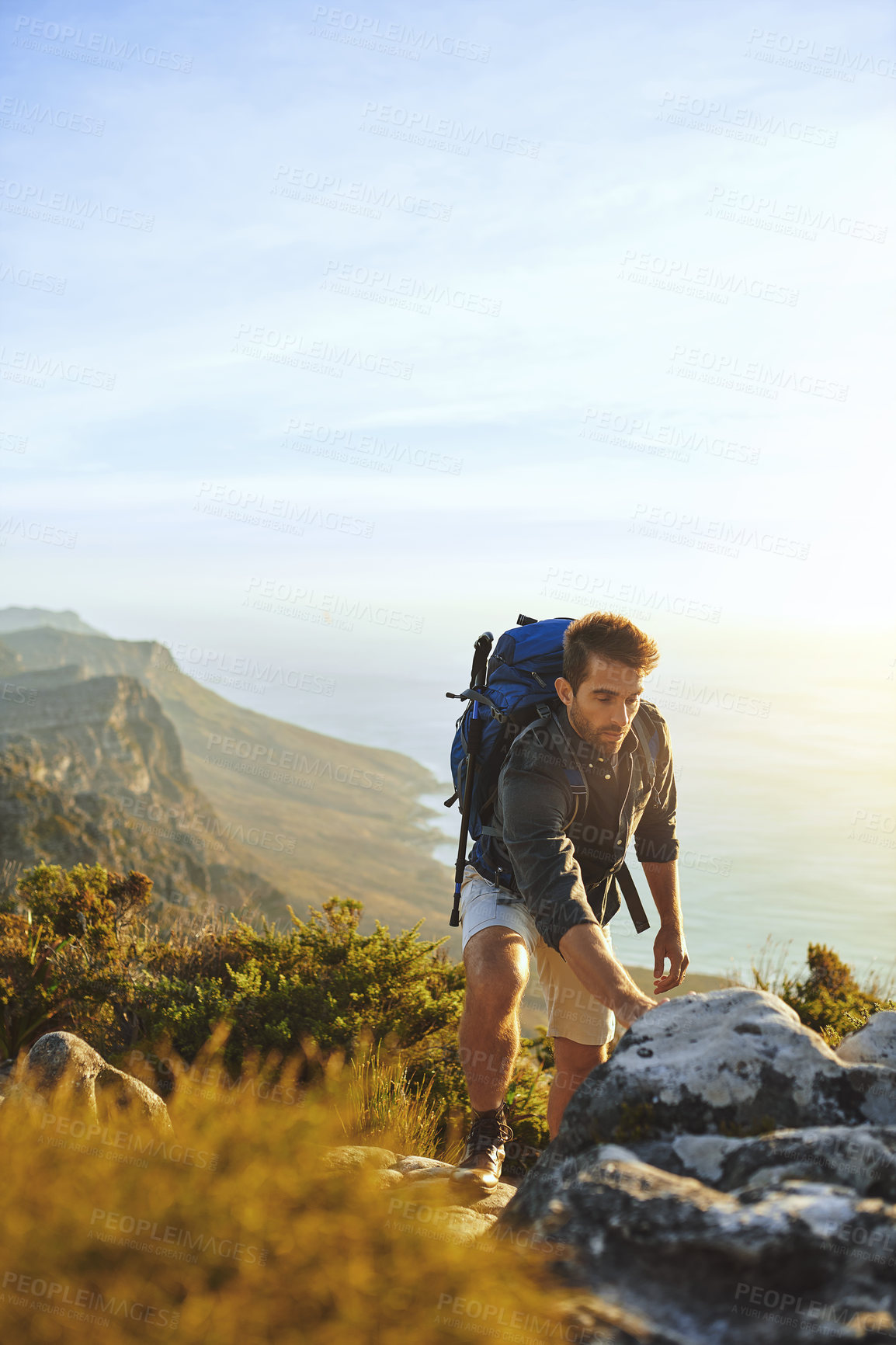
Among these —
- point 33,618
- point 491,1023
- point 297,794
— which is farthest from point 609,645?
point 33,618

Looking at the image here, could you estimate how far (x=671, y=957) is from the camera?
4207mm

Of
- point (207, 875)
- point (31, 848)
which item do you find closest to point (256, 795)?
point (207, 875)

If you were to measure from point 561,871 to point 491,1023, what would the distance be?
2.53ft

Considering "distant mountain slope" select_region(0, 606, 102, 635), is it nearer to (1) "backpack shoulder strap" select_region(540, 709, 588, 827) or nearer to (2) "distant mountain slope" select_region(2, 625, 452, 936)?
(2) "distant mountain slope" select_region(2, 625, 452, 936)

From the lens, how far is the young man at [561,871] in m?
3.39

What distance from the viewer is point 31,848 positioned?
19.0 meters

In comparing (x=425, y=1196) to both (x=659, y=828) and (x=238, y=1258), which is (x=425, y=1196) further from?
(x=659, y=828)

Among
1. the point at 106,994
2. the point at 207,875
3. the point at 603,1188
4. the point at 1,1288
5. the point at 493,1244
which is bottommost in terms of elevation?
the point at 207,875

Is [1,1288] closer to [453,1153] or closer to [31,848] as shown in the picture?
[453,1153]

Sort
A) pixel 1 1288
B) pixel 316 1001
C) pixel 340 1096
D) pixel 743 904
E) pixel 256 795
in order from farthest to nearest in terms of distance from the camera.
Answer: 1. pixel 256 795
2. pixel 743 904
3. pixel 316 1001
4. pixel 340 1096
5. pixel 1 1288

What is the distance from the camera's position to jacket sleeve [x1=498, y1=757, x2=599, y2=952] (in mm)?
3188

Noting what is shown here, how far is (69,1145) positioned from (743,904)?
2251 inches

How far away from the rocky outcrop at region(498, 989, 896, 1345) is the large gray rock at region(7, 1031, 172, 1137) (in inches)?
76.9

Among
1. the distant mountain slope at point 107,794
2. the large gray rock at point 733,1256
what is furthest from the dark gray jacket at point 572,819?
the distant mountain slope at point 107,794
